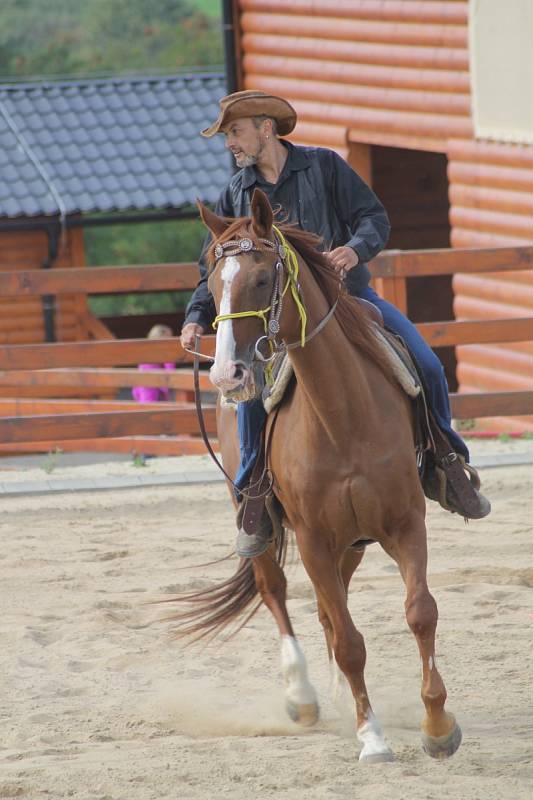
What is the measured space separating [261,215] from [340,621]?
4.59 ft

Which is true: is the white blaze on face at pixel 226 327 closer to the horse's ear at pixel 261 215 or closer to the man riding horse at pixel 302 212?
the horse's ear at pixel 261 215

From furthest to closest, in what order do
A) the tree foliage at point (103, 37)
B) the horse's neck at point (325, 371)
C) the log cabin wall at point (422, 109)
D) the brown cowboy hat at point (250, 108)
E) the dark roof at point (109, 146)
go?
1. the tree foliage at point (103, 37)
2. the dark roof at point (109, 146)
3. the log cabin wall at point (422, 109)
4. the brown cowboy hat at point (250, 108)
5. the horse's neck at point (325, 371)

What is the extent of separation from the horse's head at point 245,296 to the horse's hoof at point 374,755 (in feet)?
4.17

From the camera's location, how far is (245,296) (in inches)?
153

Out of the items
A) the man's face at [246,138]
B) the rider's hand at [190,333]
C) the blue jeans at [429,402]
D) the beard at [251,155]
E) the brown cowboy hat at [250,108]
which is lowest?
the blue jeans at [429,402]

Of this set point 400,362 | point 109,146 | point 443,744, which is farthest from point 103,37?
point 443,744

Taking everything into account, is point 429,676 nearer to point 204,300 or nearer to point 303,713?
point 303,713

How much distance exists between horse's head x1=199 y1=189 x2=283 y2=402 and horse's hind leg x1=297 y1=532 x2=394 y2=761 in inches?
29.4

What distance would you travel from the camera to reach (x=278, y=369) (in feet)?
14.9

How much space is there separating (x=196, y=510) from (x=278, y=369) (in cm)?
369

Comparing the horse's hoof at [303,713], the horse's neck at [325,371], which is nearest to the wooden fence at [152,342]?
the horse's hoof at [303,713]

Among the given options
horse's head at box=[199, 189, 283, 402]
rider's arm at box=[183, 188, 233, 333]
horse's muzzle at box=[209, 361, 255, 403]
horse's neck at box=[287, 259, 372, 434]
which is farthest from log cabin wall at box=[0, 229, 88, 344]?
horse's muzzle at box=[209, 361, 255, 403]

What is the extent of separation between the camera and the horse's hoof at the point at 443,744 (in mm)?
4234

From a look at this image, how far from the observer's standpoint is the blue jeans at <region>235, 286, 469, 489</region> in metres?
4.75
